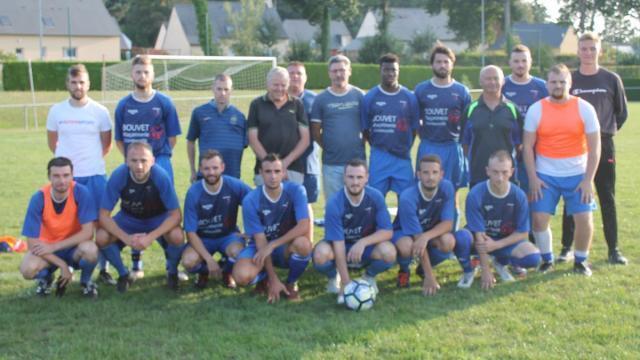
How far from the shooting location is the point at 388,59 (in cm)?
604

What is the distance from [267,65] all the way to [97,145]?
17458 mm

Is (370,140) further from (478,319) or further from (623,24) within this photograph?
(623,24)

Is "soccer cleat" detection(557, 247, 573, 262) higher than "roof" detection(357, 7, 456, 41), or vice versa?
"roof" detection(357, 7, 456, 41)

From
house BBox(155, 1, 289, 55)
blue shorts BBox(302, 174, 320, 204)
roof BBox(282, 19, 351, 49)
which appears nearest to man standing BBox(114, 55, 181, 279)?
blue shorts BBox(302, 174, 320, 204)

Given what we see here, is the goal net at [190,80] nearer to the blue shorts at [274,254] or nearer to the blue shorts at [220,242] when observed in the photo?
the blue shorts at [220,242]

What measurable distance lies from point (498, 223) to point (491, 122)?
0.85 meters

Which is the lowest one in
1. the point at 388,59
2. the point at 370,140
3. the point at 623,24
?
the point at 370,140

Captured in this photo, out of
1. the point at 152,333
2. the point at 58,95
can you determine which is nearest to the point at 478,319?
the point at 152,333

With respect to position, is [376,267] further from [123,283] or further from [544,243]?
[123,283]

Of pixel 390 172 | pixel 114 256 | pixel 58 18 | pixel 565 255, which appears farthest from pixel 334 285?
pixel 58 18

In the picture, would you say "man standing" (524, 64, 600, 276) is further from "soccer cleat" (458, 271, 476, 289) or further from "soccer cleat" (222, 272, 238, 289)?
"soccer cleat" (222, 272, 238, 289)

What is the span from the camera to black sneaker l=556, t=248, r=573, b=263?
6.27 metres

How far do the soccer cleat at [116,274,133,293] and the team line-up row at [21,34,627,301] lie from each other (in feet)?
0.05

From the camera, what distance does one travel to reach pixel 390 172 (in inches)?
244
